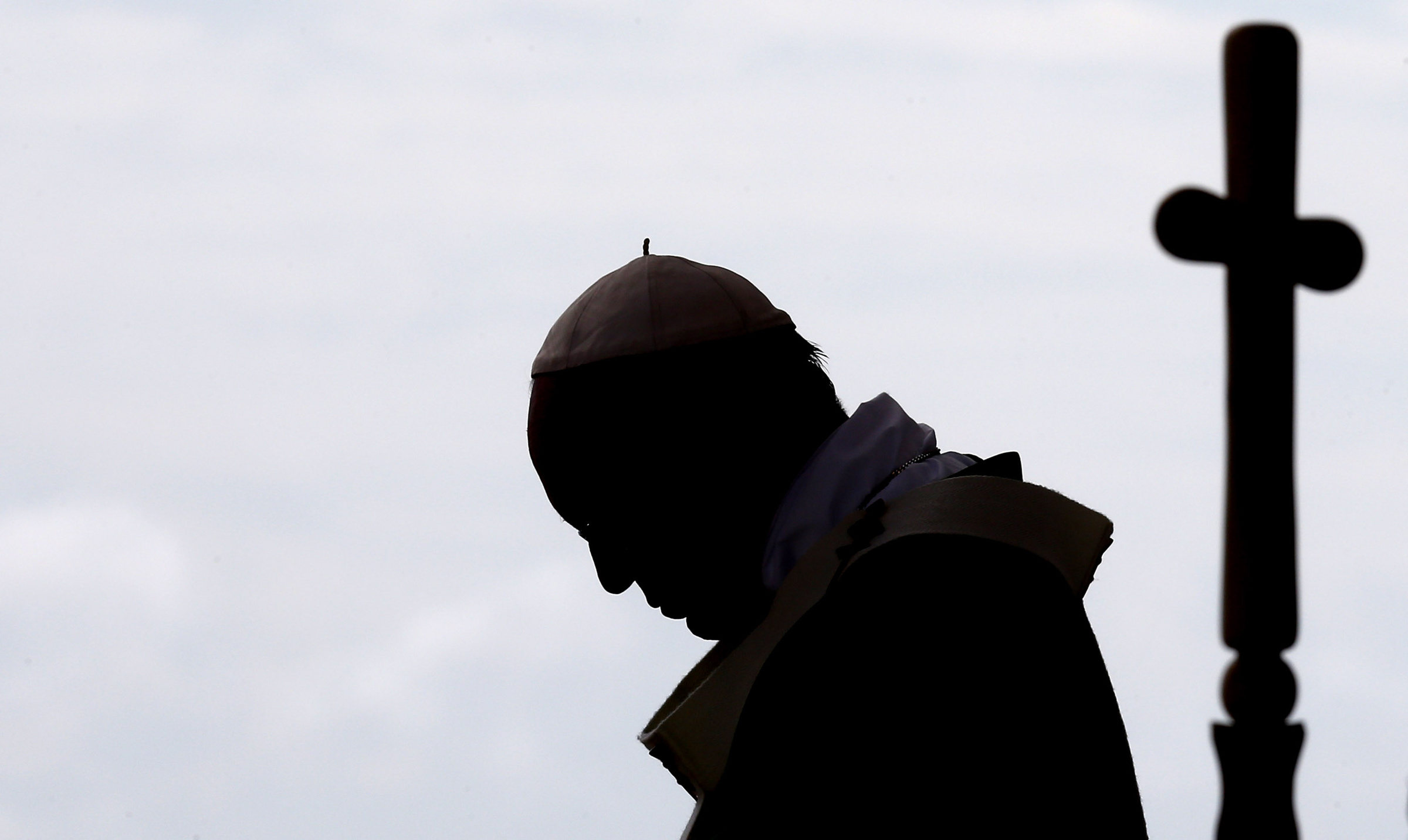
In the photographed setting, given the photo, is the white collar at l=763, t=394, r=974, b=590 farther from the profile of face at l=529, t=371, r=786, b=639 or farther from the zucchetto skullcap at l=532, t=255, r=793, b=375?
the zucchetto skullcap at l=532, t=255, r=793, b=375

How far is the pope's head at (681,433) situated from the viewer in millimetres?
3842

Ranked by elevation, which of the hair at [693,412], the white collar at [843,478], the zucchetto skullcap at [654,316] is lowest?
the white collar at [843,478]

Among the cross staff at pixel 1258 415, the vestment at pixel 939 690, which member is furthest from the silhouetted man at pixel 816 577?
the cross staff at pixel 1258 415

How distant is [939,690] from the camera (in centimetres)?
315

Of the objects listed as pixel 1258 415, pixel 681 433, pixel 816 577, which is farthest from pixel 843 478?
pixel 1258 415

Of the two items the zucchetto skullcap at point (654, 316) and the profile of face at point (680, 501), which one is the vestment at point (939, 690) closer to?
the profile of face at point (680, 501)

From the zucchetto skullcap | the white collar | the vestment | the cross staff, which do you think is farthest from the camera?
the zucchetto skullcap

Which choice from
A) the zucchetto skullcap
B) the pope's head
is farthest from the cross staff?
the zucchetto skullcap

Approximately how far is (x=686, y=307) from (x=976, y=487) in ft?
3.35

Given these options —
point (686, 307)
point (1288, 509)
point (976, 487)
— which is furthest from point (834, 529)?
point (1288, 509)

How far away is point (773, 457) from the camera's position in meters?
3.84

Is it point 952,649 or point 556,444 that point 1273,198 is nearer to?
point 952,649

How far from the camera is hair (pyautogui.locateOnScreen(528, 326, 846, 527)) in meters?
3.84

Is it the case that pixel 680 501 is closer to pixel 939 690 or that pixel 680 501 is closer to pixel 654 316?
pixel 654 316
